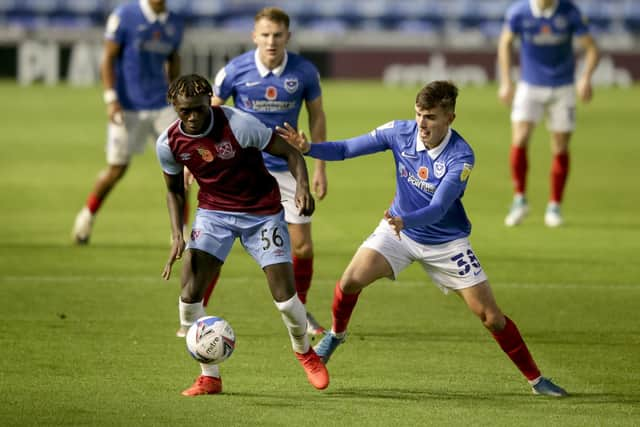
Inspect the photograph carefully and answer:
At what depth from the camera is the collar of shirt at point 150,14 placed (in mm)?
11422

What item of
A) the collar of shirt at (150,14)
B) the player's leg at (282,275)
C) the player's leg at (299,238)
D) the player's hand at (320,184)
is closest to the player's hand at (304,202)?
the player's leg at (282,275)

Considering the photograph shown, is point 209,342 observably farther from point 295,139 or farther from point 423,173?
point 423,173

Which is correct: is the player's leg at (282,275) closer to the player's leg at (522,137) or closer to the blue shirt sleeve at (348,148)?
the blue shirt sleeve at (348,148)

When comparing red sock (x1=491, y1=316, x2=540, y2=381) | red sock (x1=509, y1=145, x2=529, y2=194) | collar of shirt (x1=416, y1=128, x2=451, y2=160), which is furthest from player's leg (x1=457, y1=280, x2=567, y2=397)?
red sock (x1=509, y1=145, x2=529, y2=194)

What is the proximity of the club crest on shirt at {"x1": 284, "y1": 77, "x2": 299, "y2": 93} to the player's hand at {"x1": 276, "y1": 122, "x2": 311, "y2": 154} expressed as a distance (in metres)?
1.21

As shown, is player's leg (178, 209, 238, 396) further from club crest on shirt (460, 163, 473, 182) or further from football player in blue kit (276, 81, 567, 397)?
club crest on shirt (460, 163, 473, 182)

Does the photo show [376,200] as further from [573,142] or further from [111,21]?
[573,142]

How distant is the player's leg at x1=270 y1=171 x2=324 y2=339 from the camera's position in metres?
8.29

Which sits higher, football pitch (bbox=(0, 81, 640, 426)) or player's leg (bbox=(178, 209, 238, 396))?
player's leg (bbox=(178, 209, 238, 396))

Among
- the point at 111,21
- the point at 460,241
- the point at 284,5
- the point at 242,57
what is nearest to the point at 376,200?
the point at 111,21

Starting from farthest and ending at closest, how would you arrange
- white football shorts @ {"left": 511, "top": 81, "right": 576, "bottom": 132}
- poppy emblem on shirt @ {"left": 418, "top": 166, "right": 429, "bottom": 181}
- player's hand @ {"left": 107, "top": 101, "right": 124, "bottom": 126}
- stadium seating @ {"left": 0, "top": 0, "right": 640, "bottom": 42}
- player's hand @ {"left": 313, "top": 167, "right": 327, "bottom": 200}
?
stadium seating @ {"left": 0, "top": 0, "right": 640, "bottom": 42}, white football shorts @ {"left": 511, "top": 81, "right": 576, "bottom": 132}, player's hand @ {"left": 107, "top": 101, "right": 124, "bottom": 126}, player's hand @ {"left": 313, "top": 167, "right": 327, "bottom": 200}, poppy emblem on shirt @ {"left": 418, "top": 166, "right": 429, "bottom": 181}

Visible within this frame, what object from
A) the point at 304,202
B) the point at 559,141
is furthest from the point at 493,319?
the point at 559,141

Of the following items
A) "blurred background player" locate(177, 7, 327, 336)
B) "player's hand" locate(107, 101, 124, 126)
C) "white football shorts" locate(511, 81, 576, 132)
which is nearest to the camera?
"blurred background player" locate(177, 7, 327, 336)

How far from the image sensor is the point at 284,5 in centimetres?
3941
